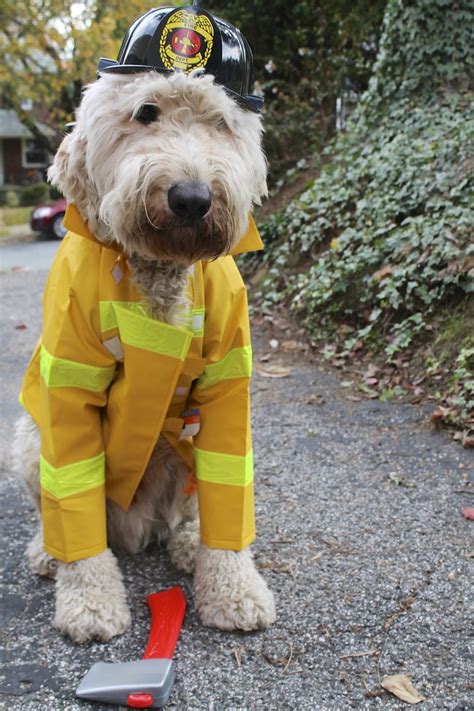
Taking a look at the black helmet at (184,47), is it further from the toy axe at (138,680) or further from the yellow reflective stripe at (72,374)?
the toy axe at (138,680)

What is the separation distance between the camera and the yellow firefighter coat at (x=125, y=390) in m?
2.29

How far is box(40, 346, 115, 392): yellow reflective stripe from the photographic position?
2291mm

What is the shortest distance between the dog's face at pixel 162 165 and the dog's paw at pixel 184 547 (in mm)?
1191

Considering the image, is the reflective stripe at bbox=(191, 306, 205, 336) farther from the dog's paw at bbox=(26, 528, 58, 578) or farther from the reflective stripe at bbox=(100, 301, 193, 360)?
the dog's paw at bbox=(26, 528, 58, 578)

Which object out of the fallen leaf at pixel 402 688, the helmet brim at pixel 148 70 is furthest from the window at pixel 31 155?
the fallen leaf at pixel 402 688

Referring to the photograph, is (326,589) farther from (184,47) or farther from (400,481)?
(184,47)

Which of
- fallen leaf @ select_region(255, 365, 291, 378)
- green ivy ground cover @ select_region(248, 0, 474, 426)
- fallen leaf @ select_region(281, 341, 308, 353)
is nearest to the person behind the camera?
green ivy ground cover @ select_region(248, 0, 474, 426)

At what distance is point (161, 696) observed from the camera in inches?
79.0

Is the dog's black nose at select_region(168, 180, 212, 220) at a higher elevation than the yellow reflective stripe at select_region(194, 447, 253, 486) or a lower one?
higher

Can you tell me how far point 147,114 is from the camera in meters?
2.16

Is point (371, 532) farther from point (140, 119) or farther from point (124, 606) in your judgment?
point (140, 119)

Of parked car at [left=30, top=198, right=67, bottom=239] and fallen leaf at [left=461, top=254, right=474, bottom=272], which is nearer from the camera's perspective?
fallen leaf at [left=461, top=254, right=474, bottom=272]

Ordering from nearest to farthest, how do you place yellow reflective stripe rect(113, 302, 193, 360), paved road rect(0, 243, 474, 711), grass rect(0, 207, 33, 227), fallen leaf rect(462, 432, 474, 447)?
paved road rect(0, 243, 474, 711) → yellow reflective stripe rect(113, 302, 193, 360) → fallen leaf rect(462, 432, 474, 447) → grass rect(0, 207, 33, 227)

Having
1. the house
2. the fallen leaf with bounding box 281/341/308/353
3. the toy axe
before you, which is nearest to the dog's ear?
the toy axe
